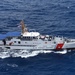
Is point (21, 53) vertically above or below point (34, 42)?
below

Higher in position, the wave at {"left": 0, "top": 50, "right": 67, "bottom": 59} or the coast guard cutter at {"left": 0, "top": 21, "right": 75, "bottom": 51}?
the coast guard cutter at {"left": 0, "top": 21, "right": 75, "bottom": 51}

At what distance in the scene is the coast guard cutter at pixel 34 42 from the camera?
592 ft

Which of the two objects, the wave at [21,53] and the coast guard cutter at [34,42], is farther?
the coast guard cutter at [34,42]

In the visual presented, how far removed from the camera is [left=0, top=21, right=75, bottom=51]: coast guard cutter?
180 meters

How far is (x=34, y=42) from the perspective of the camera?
18075 cm

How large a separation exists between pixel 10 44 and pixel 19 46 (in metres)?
4.91

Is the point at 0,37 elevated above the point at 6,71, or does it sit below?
above

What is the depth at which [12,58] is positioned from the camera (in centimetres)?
17200

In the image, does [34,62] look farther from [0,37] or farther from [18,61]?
[0,37]

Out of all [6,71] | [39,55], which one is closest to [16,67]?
[6,71]

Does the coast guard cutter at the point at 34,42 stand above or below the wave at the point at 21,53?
above

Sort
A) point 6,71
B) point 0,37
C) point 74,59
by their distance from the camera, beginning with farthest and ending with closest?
point 0,37
point 74,59
point 6,71

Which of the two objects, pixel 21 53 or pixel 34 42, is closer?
pixel 21 53

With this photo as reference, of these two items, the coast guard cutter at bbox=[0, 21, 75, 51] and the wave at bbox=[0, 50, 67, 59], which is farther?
the coast guard cutter at bbox=[0, 21, 75, 51]
